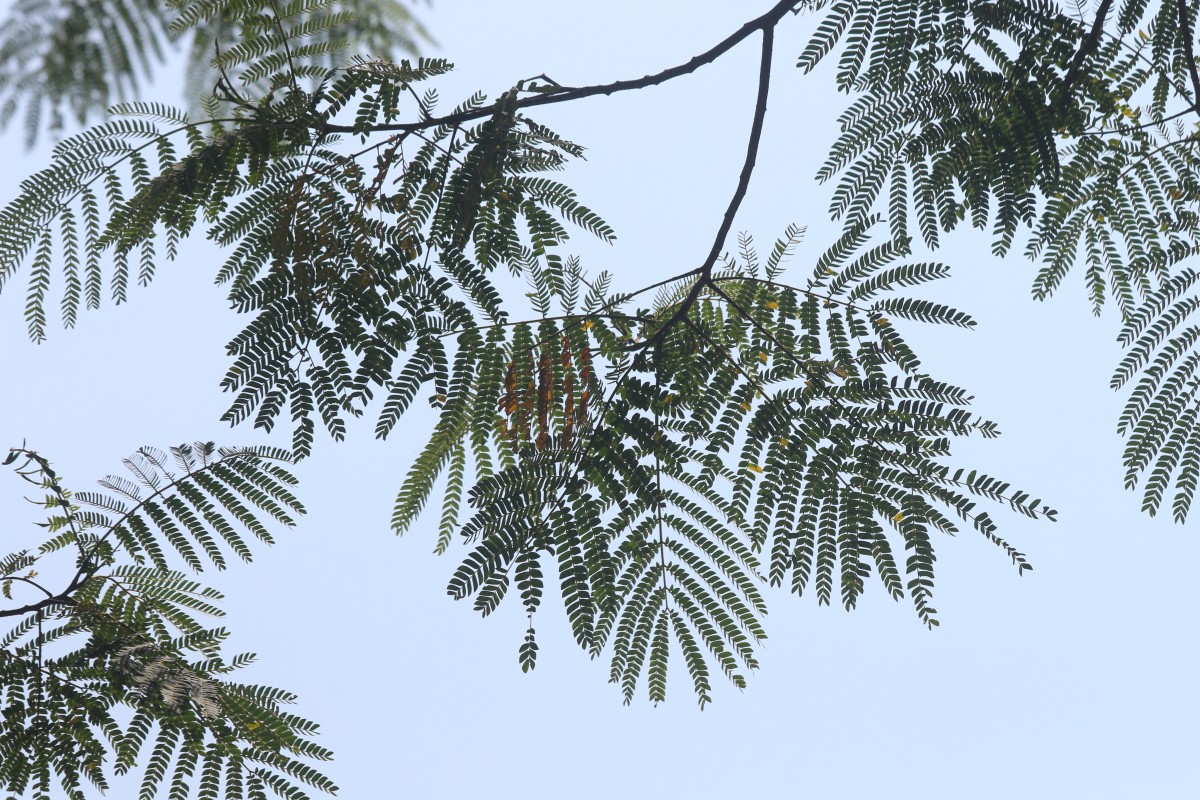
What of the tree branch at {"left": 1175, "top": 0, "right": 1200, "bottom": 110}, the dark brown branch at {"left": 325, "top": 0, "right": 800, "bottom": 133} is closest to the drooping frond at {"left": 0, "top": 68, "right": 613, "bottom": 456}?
the dark brown branch at {"left": 325, "top": 0, "right": 800, "bottom": 133}

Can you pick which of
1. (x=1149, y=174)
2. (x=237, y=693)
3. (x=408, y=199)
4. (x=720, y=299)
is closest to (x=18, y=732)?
(x=237, y=693)

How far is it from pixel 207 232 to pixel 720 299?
194 cm

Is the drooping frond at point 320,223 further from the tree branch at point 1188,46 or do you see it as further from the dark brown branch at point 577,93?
the tree branch at point 1188,46

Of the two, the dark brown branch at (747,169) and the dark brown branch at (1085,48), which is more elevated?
the dark brown branch at (1085,48)

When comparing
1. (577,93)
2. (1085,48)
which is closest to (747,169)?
(577,93)

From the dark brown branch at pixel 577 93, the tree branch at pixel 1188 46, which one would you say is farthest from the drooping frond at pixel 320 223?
the tree branch at pixel 1188 46

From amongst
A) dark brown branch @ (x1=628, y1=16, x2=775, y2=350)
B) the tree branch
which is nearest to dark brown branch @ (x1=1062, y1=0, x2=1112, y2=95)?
the tree branch

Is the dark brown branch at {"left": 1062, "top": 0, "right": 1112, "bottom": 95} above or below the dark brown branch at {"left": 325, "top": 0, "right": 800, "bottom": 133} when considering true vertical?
above

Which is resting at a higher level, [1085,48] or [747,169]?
[1085,48]

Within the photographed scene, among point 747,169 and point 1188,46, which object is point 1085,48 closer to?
point 1188,46

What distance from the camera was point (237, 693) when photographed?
4.43 m

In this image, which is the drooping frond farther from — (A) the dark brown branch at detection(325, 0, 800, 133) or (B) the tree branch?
(B) the tree branch

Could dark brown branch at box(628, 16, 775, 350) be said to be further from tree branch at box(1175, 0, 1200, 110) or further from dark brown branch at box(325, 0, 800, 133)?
tree branch at box(1175, 0, 1200, 110)

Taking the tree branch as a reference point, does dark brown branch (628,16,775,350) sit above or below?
below
